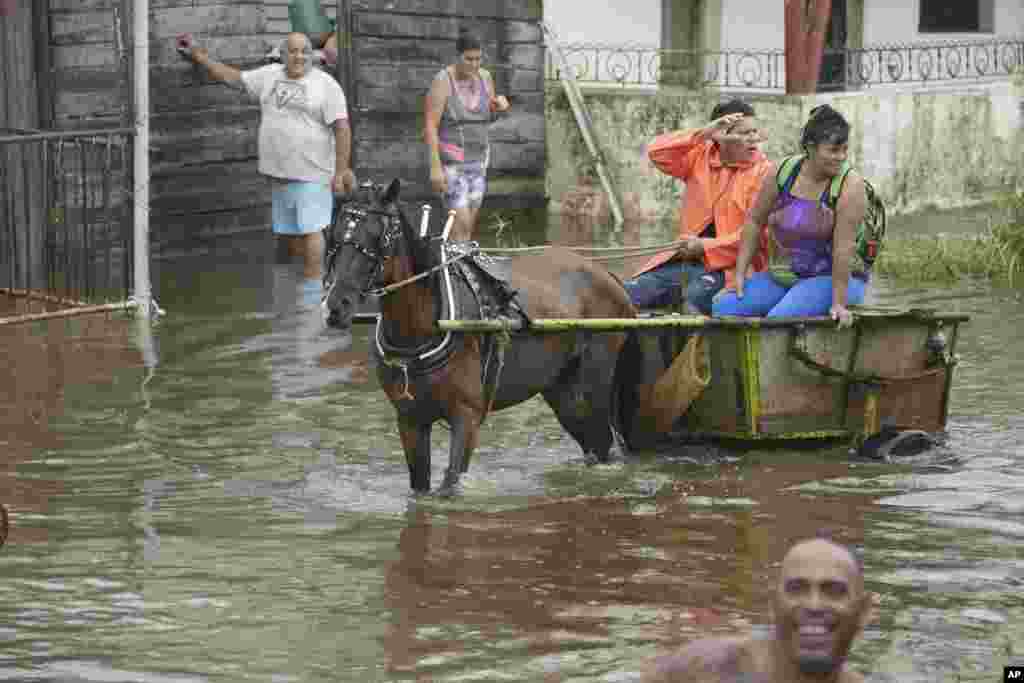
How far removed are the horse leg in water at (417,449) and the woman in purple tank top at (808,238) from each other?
1.70m

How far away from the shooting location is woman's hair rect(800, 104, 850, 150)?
9.58 m

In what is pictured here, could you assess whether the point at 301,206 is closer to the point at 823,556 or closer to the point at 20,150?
the point at 20,150

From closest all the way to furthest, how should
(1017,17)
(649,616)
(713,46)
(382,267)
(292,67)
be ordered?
1. (649,616)
2. (382,267)
3. (292,67)
4. (713,46)
5. (1017,17)

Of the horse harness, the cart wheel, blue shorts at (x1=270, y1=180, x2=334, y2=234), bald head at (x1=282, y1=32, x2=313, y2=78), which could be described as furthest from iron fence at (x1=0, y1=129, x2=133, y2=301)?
the cart wheel

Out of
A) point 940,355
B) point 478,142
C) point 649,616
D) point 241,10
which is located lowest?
point 649,616

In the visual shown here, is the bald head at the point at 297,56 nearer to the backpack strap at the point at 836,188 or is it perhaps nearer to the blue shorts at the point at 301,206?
the blue shorts at the point at 301,206

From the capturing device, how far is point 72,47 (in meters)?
16.1

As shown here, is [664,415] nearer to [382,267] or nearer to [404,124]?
[382,267]

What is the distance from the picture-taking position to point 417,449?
9242mm

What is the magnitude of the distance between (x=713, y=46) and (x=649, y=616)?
17177 millimetres

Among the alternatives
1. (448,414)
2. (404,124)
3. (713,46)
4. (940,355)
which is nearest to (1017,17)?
(713,46)

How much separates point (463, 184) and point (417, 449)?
6416 millimetres

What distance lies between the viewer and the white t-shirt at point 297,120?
15.3 meters

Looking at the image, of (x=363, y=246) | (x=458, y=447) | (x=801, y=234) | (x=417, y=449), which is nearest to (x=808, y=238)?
(x=801, y=234)
